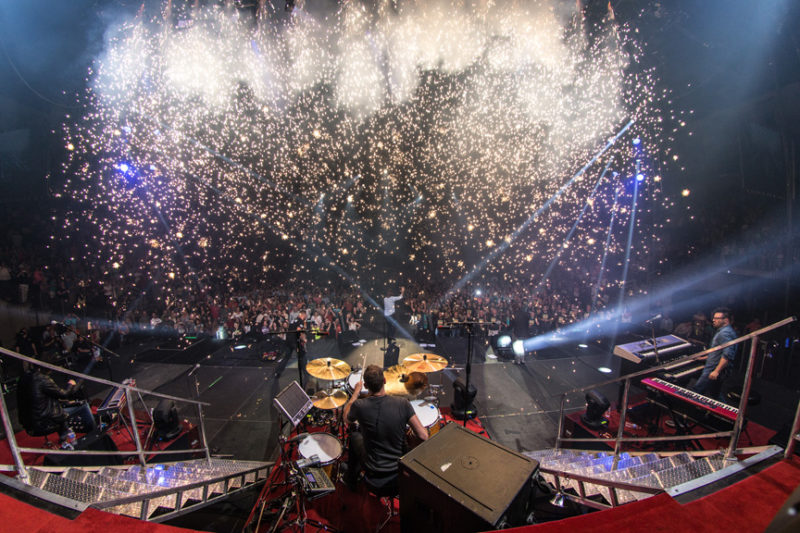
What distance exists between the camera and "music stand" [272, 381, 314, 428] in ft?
11.4

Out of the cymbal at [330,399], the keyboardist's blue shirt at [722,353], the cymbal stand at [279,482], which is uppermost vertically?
the keyboardist's blue shirt at [722,353]

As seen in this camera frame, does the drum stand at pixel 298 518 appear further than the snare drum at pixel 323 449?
No

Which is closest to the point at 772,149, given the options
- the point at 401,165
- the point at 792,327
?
the point at 792,327

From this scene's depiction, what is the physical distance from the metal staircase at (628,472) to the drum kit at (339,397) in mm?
1574

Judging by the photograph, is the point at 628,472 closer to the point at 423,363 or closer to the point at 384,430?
the point at 384,430

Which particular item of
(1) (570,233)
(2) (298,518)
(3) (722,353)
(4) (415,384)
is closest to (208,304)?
(4) (415,384)

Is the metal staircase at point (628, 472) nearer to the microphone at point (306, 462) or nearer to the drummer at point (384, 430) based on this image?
the drummer at point (384, 430)

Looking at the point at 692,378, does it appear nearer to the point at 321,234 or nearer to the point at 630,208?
the point at 630,208

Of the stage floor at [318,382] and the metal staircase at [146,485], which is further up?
the metal staircase at [146,485]

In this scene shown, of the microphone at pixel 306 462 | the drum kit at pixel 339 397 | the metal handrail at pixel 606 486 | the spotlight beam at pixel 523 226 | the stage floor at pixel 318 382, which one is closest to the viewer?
the metal handrail at pixel 606 486

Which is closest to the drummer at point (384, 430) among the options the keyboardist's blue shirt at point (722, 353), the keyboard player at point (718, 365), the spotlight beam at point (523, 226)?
the keyboard player at point (718, 365)

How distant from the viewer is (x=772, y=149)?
11352 mm

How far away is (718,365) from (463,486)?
4839 millimetres

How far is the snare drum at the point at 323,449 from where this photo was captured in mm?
3410
